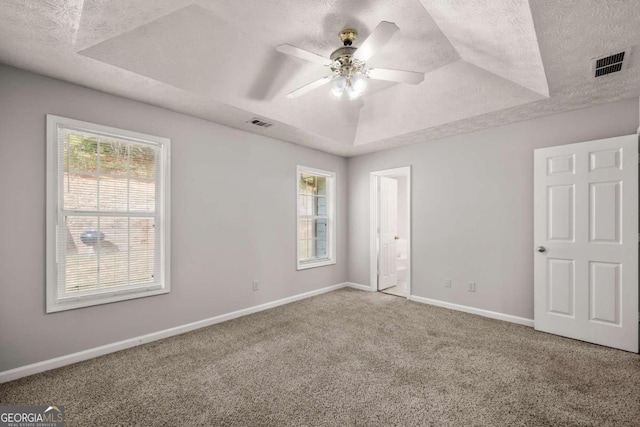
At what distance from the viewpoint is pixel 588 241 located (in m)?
2.98

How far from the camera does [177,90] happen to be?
274cm

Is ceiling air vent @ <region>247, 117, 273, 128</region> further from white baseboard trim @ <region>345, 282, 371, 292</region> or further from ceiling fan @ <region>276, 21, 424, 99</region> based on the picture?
white baseboard trim @ <region>345, 282, 371, 292</region>

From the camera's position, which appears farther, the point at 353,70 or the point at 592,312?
the point at 592,312

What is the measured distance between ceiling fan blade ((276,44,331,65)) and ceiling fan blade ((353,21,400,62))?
26 cm

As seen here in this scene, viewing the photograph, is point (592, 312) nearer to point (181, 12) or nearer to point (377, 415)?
point (377, 415)

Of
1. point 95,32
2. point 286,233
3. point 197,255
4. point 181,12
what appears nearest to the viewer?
point 95,32

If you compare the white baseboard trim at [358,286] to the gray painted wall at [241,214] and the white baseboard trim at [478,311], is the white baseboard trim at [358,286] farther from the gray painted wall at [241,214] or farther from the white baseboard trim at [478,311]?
the white baseboard trim at [478,311]

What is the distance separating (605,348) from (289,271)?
3665mm

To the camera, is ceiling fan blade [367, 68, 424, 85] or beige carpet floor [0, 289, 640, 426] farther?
ceiling fan blade [367, 68, 424, 85]

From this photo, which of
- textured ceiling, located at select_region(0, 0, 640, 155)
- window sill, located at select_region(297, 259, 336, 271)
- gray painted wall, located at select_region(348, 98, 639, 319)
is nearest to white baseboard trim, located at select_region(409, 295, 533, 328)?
gray painted wall, located at select_region(348, 98, 639, 319)

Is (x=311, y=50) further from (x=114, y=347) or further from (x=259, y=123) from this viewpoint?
(x=114, y=347)

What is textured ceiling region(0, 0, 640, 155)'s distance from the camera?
6.06 feet

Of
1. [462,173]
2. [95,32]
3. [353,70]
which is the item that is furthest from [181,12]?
[462,173]

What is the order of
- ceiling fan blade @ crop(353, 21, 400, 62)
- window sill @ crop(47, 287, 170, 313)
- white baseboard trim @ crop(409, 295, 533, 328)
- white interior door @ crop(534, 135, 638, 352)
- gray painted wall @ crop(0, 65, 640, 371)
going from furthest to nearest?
white baseboard trim @ crop(409, 295, 533, 328) → white interior door @ crop(534, 135, 638, 352) → window sill @ crop(47, 287, 170, 313) → gray painted wall @ crop(0, 65, 640, 371) → ceiling fan blade @ crop(353, 21, 400, 62)
